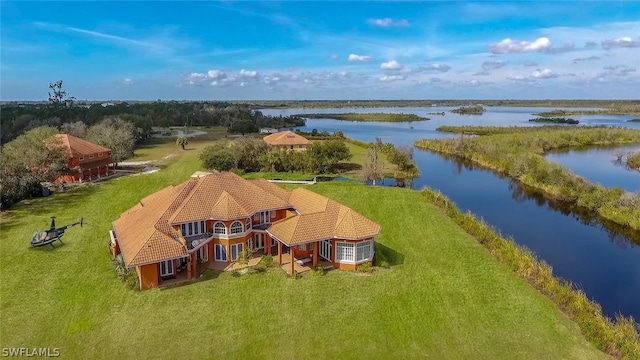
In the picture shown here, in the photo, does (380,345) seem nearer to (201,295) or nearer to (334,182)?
(201,295)

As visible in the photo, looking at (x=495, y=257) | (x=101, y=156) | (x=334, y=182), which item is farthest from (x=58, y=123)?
(x=495, y=257)

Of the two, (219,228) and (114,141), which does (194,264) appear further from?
(114,141)

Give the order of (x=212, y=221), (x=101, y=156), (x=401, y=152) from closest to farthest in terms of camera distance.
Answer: (x=212, y=221)
(x=101, y=156)
(x=401, y=152)

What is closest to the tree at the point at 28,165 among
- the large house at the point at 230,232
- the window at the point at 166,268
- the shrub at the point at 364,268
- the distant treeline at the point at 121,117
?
the large house at the point at 230,232

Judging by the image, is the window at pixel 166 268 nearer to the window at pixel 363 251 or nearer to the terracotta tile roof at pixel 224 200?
the terracotta tile roof at pixel 224 200

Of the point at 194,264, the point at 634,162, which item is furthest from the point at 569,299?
the point at 634,162

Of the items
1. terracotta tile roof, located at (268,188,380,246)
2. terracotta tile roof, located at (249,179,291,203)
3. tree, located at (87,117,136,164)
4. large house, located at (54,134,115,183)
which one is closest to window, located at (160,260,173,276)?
terracotta tile roof, located at (268,188,380,246)
